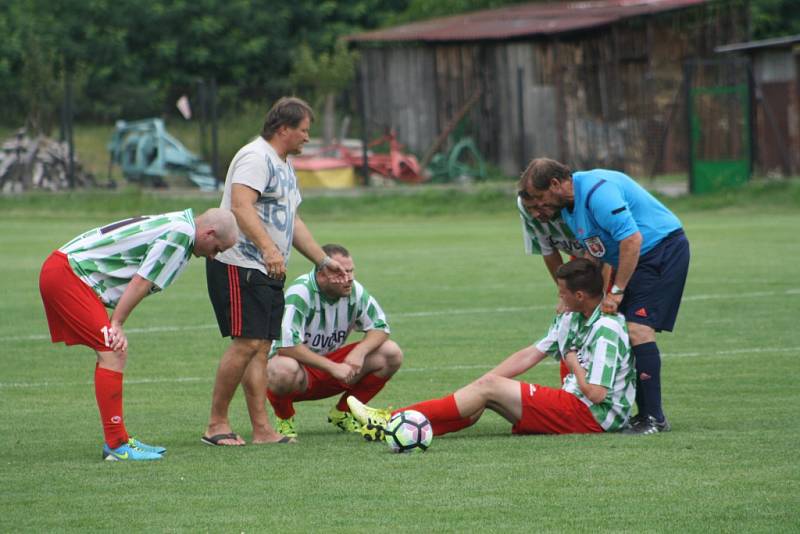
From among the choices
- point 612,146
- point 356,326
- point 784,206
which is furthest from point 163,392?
point 612,146

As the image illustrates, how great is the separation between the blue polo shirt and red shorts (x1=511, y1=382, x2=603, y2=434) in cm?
85

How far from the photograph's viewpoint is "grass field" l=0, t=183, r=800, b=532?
5848 mm

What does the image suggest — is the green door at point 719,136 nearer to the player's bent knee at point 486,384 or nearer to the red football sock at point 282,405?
the red football sock at point 282,405

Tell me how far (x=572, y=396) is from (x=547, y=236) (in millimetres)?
1067

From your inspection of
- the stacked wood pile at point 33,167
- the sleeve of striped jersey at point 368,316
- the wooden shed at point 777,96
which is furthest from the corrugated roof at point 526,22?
the sleeve of striped jersey at point 368,316

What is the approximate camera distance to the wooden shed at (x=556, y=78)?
3447 centimetres

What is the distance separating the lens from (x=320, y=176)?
33000 millimetres

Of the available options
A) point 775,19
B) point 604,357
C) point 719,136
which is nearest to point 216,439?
point 604,357

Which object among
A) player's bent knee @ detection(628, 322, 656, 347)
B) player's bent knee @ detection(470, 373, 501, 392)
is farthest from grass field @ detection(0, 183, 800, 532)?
player's bent knee @ detection(628, 322, 656, 347)

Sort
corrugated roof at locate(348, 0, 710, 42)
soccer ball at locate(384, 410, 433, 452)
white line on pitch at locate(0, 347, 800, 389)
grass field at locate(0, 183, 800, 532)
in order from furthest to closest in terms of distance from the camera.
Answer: corrugated roof at locate(348, 0, 710, 42) → white line on pitch at locate(0, 347, 800, 389) → soccer ball at locate(384, 410, 433, 452) → grass field at locate(0, 183, 800, 532)

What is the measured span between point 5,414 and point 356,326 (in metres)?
2.28

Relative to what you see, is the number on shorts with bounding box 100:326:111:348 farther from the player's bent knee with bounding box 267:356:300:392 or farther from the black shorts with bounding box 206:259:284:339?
the player's bent knee with bounding box 267:356:300:392

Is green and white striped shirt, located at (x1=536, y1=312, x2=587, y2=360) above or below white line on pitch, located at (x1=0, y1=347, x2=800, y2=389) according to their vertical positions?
above

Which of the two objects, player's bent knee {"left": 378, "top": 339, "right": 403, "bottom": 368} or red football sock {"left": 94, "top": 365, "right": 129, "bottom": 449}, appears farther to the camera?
player's bent knee {"left": 378, "top": 339, "right": 403, "bottom": 368}
